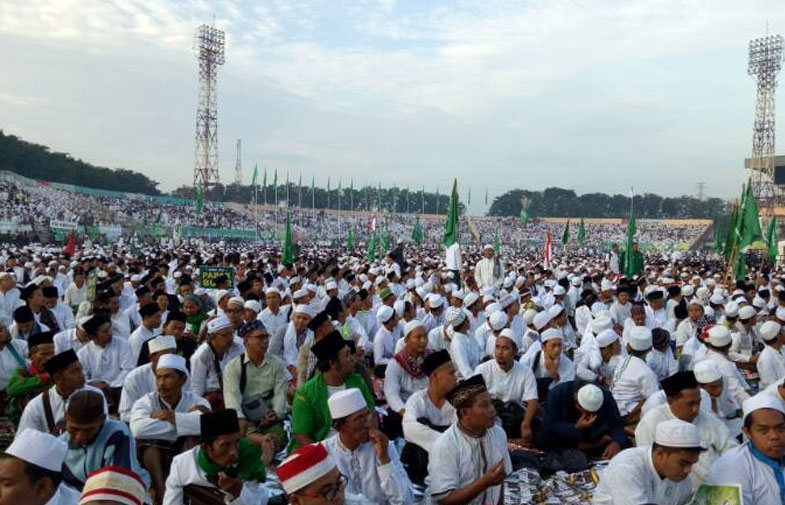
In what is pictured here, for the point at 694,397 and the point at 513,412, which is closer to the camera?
the point at 694,397

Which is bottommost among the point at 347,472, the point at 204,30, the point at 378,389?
the point at 378,389

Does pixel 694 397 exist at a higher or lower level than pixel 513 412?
higher

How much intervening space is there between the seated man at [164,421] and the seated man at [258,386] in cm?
86

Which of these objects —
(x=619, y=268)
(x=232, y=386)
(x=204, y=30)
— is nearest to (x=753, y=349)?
(x=232, y=386)

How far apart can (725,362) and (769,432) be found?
119 inches

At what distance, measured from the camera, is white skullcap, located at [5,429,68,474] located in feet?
8.96

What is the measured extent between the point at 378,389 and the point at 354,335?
0.92m

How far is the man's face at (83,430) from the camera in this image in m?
3.73

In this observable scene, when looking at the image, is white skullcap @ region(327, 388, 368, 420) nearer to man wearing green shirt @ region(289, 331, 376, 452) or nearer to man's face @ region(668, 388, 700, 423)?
man wearing green shirt @ region(289, 331, 376, 452)

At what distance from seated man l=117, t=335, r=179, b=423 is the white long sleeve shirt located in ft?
5.97

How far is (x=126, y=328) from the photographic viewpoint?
8.55 metres

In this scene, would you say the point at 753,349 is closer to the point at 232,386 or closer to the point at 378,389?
the point at 378,389

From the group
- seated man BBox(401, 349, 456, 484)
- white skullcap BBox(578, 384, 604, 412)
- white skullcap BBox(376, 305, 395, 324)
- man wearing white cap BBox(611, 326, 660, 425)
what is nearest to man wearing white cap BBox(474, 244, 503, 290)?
white skullcap BBox(376, 305, 395, 324)

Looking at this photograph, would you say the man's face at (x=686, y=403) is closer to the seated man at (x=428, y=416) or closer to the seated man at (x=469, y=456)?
the seated man at (x=469, y=456)
